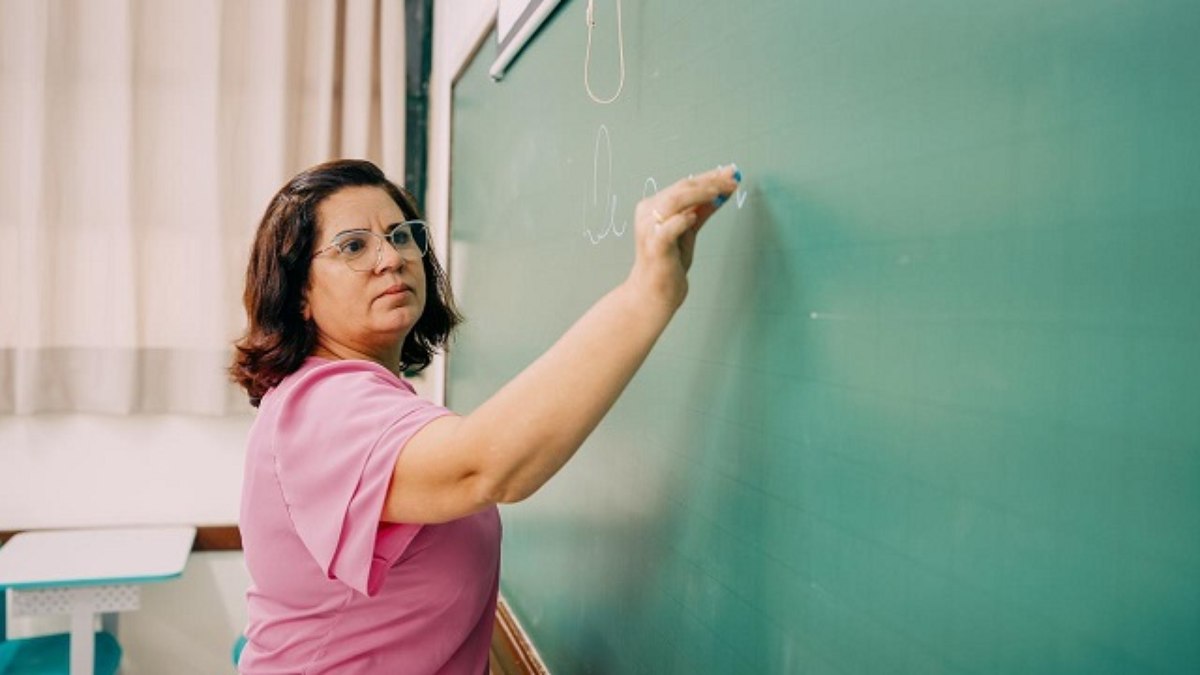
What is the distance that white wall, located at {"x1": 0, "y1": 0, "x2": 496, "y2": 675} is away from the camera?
2629 mm

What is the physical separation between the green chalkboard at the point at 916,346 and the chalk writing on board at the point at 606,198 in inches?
0.4

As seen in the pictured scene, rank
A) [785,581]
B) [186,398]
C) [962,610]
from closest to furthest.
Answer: [962,610]
[785,581]
[186,398]

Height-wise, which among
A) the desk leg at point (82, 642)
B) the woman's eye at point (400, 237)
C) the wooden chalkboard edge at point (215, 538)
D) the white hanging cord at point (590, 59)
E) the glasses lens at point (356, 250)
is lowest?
the desk leg at point (82, 642)

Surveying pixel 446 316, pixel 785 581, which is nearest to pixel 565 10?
pixel 446 316

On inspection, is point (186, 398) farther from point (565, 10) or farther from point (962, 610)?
point (962, 610)

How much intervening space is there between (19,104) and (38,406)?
0.90m

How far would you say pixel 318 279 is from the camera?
40.4 inches

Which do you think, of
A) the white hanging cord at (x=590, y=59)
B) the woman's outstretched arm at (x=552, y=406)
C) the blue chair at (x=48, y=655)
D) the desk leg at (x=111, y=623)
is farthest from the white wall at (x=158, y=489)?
the woman's outstretched arm at (x=552, y=406)

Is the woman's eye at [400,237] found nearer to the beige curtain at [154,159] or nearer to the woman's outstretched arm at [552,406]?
the woman's outstretched arm at [552,406]

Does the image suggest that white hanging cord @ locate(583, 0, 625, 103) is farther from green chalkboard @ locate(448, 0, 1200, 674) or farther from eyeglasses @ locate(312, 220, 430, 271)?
eyeglasses @ locate(312, 220, 430, 271)

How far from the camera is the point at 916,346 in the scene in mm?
556

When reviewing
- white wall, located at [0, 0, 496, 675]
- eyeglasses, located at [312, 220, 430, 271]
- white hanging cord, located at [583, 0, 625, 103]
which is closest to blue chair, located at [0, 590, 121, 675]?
white wall, located at [0, 0, 496, 675]

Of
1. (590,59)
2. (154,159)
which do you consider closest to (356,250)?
(590,59)

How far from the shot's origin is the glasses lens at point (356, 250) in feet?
3.33
